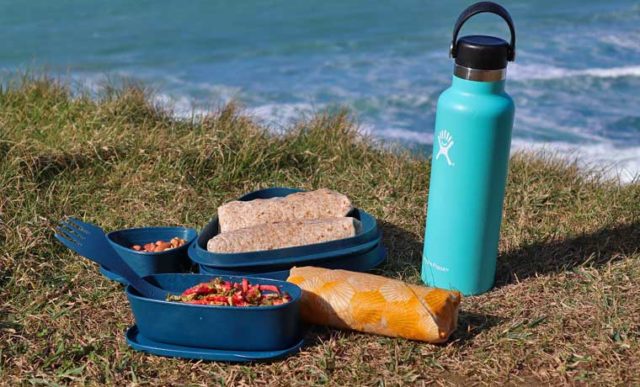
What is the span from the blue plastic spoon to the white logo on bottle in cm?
106

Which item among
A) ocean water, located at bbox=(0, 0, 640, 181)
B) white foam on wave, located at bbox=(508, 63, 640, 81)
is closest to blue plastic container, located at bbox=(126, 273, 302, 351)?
ocean water, located at bbox=(0, 0, 640, 181)

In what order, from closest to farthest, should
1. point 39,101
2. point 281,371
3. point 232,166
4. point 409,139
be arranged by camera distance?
point 281,371
point 232,166
point 39,101
point 409,139

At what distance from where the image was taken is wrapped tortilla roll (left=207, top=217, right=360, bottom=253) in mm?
3176

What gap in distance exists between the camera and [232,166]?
4.34m

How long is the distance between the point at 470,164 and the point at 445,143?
0.37 ft

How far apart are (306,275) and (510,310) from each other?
2.45ft

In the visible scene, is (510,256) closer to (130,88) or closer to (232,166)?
(232,166)

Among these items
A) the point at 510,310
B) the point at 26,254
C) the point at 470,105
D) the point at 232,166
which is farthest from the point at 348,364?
→ the point at 232,166

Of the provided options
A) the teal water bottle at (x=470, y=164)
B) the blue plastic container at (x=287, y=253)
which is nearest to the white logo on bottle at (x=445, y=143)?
the teal water bottle at (x=470, y=164)

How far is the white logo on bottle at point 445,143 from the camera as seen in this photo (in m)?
3.05

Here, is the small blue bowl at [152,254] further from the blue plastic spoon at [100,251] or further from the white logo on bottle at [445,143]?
the white logo on bottle at [445,143]

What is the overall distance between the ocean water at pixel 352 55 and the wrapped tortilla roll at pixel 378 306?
573 cm

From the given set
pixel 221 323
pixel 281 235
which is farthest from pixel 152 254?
pixel 221 323

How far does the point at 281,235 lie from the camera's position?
323 centimetres
